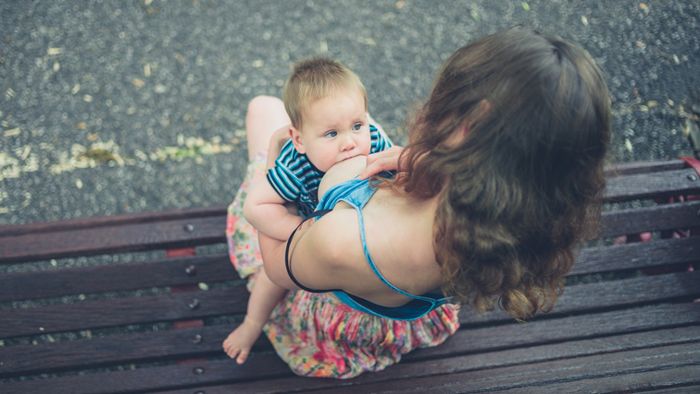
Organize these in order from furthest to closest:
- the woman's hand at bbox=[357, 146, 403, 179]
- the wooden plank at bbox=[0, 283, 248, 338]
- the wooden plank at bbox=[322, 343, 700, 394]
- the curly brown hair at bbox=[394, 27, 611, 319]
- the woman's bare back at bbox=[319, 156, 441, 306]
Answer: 1. the wooden plank at bbox=[0, 283, 248, 338]
2. the wooden plank at bbox=[322, 343, 700, 394]
3. the woman's hand at bbox=[357, 146, 403, 179]
4. the woman's bare back at bbox=[319, 156, 441, 306]
5. the curly brown hair at bbox=[394, 27, 611, 319]

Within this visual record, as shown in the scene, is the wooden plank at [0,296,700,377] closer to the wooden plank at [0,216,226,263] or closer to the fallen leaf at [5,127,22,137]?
the wooden plank at [0,216,226,263]

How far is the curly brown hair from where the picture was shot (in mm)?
1205

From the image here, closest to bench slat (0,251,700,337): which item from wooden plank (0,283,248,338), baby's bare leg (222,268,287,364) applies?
wooden plank (0,283,248,338)

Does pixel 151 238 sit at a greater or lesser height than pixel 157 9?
lesser

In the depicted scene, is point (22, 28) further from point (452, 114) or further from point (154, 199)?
point (452, 114)

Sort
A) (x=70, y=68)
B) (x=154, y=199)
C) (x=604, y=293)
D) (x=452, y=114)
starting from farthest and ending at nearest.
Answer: (x=70, y=68), (x=154, y=199), (x=604, y=293), (x=452, y=114)

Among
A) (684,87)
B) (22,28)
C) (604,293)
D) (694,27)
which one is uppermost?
(22,28)

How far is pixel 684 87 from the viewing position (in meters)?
3.31

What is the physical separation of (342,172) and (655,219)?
128 centimetres

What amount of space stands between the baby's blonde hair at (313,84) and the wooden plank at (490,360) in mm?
839

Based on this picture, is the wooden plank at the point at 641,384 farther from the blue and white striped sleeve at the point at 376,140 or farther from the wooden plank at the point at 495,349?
the blue and white striped sleeve at the point at 376,140

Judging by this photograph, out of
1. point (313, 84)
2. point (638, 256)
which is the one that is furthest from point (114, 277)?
point (638, 256)

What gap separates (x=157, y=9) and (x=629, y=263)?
2727mm

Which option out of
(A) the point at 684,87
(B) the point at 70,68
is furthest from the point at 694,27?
(B) the point at 70,68
